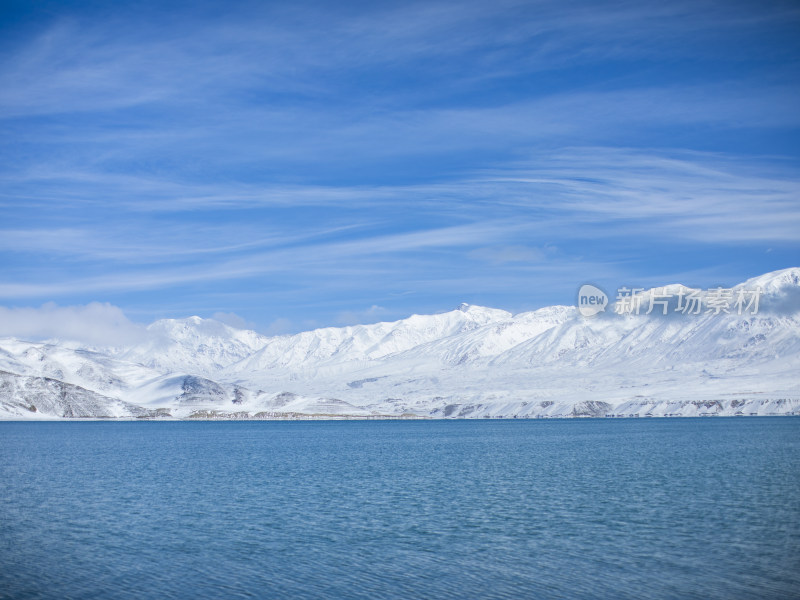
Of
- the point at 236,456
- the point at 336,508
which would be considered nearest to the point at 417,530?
the point at 336,508

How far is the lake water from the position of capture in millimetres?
37781

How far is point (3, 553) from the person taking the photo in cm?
4459

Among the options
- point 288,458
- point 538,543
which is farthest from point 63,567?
point 288,458

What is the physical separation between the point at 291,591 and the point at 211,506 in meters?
28.6

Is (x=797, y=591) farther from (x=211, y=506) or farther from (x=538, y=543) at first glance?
(x=211, y=506)

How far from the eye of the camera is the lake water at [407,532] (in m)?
37.8

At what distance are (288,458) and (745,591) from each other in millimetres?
90623

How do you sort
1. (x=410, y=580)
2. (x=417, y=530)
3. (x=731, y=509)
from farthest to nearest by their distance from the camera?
1. (x=731, y=509)
2. (x=417, y=530)
3. (x=410, y=580)

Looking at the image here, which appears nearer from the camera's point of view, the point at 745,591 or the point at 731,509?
Result: the point at 745,591

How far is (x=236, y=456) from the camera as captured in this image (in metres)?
126

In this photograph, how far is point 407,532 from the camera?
1982 inches

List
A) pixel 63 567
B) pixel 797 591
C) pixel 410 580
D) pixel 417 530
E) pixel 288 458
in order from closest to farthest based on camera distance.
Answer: pixel 797 591
pixel 410 580
pixel 63 567
pixel 417 530
pixel 288 458

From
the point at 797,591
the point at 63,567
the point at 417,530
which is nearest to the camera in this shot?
the point at 797,591

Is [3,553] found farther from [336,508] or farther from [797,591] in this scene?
[797,591]
